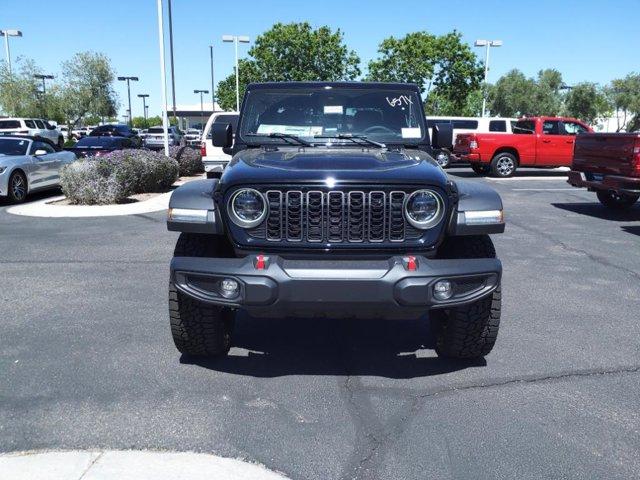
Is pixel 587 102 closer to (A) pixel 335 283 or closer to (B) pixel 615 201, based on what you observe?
(B) pixel 615 201

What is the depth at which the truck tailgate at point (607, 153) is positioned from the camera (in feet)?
30.6

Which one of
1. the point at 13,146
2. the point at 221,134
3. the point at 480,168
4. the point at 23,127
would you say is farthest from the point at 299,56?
the point at 221,134

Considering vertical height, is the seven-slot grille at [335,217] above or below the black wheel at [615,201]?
above

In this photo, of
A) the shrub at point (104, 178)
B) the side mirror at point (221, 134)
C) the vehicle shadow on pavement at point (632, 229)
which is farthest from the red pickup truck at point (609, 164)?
the shrub at point (104, 178)

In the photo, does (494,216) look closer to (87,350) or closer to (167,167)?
(87,350)

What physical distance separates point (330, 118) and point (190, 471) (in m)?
2.94

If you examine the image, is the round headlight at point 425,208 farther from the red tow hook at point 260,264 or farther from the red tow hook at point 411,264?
the red tow hook at point 260,264

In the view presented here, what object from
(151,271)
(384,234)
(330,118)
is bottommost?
(151,271)

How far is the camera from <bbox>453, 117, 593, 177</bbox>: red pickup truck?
1814 cm

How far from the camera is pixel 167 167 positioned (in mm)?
14375

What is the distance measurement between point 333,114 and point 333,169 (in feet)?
4.62

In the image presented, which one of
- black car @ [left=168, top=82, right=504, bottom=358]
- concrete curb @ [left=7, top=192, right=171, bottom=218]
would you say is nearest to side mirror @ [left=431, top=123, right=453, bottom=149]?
black car @ [left=168, top=82, right=504, bottom=358]

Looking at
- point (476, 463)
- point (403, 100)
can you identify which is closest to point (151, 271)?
point (403, 100)

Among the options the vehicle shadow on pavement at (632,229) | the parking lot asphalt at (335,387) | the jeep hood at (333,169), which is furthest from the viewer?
the vehicle shadow on pavement at (632,229)
